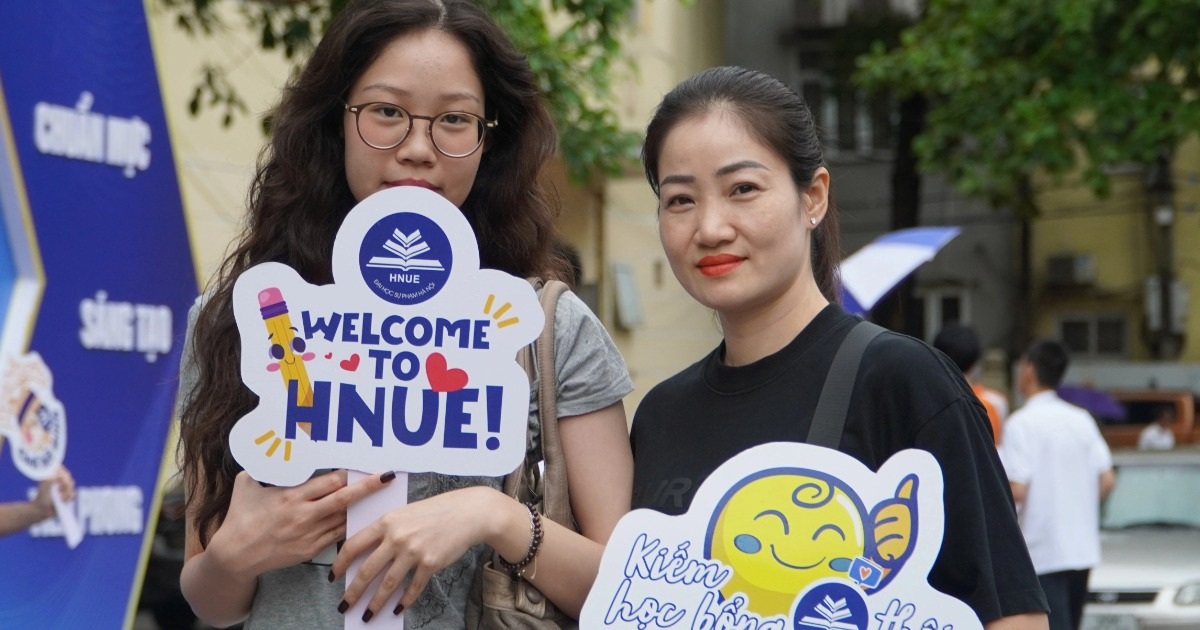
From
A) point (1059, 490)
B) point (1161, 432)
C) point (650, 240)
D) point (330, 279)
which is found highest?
point (330, 279)

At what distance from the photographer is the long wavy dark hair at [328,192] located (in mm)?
2219

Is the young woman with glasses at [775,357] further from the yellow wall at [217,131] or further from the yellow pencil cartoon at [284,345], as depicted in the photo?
the yellow wall at [217,131]

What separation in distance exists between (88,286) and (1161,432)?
1538 cm

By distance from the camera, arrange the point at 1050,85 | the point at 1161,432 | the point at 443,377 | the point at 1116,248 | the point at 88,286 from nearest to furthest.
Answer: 1. the point at 443,377
2. the point at 88,286
3. the point at 1050,85
4. the point at 1161,432
5. the point at 1116,248

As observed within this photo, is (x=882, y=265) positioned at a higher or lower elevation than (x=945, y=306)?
higher

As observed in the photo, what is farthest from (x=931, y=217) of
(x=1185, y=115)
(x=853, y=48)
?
(x=1185, y=115)

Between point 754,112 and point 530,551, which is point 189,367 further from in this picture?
point 754,112

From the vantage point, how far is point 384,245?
6.91 feet

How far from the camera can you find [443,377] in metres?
2.08

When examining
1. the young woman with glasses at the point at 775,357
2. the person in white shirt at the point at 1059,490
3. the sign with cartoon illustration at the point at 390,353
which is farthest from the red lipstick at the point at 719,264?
the person in white shirt at the point at 1059,490

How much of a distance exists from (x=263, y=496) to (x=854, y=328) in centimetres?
85

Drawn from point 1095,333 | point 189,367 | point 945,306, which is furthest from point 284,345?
point 1095,333

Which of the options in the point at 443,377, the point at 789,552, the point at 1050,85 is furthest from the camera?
the point at 1050,85

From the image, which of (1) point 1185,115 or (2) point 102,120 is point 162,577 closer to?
(2) point 102,120
